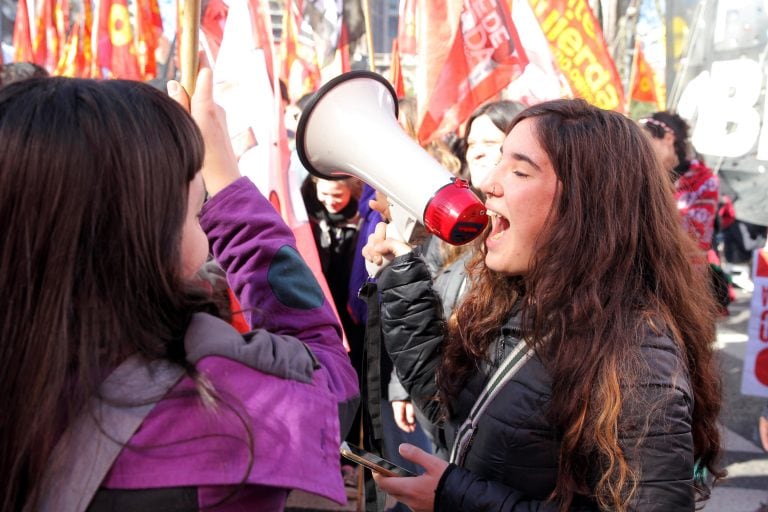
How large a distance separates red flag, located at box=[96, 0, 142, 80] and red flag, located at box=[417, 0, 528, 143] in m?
3.03

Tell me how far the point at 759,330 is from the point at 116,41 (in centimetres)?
537

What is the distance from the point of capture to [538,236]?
1.67 meters

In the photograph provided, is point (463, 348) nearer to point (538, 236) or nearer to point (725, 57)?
point (538, 236)

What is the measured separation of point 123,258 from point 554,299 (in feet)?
3.01

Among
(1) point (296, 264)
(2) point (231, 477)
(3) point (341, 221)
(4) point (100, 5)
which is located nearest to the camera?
(2) point (231, 477)

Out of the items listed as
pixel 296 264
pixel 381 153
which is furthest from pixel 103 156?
pixel 381 153

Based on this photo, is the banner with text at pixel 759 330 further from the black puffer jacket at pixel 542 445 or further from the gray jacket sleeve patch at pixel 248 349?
the gray jacket sleeve patch at pixel 248 349

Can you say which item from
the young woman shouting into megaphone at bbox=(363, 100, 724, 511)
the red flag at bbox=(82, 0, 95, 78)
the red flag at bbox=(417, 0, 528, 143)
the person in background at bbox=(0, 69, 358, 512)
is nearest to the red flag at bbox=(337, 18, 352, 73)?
the red flag at bbox=(417, 0, 528, 143)

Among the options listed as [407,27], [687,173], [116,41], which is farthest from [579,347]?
[116,41]

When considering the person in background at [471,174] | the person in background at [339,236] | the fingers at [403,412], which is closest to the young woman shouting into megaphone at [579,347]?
the person in background at [471,174]

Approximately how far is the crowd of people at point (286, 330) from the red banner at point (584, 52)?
10.1 ft

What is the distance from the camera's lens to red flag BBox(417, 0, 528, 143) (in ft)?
14.2

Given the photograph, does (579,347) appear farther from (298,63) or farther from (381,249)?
(298,63)

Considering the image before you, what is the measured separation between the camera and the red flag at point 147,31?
6.67 metres
